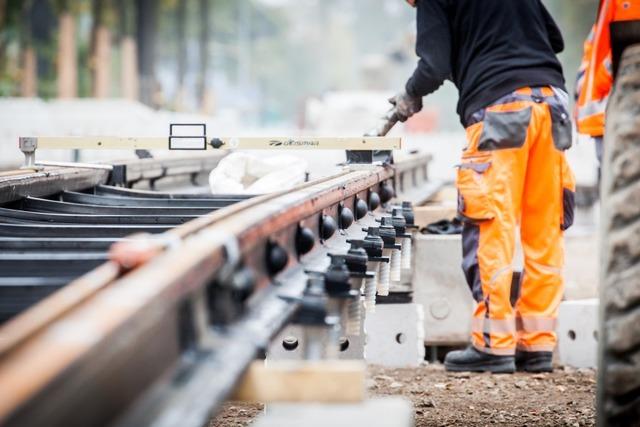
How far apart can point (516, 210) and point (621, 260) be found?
2879 mm

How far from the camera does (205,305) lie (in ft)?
8.25

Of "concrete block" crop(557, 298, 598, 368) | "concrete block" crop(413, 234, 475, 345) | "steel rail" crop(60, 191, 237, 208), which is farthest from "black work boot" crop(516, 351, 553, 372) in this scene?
"steel rail" crop(60, 191, 237, 208)

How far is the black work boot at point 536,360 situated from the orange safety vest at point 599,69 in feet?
A: 4.72

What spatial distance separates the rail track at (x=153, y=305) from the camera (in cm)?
180

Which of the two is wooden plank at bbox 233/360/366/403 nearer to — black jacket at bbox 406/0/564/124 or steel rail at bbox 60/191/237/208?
steel rail at bbox 60/191/237/208

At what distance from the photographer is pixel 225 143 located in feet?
18.8

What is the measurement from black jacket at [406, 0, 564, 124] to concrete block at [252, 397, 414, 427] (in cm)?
370

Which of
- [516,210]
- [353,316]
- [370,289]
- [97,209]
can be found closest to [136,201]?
[97,209]

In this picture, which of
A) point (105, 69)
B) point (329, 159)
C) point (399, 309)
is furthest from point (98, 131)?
point (399, 309)

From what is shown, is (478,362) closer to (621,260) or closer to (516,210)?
(516,210)

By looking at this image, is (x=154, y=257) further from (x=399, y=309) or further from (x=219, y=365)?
(x=399, y=309)

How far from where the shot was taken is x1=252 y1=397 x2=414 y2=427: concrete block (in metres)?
2.31

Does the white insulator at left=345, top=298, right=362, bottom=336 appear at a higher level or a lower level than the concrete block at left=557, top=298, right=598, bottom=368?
higher

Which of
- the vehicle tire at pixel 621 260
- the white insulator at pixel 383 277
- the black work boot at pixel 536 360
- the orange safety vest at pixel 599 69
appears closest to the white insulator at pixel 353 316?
the vehicle tire at pixel 621 260
